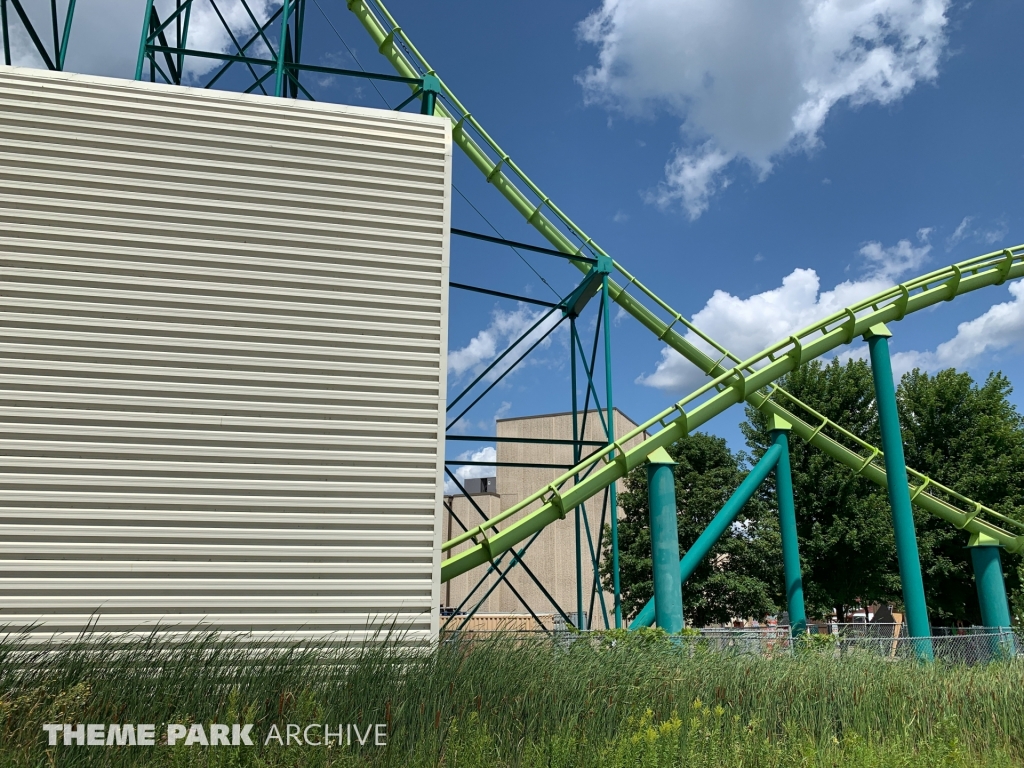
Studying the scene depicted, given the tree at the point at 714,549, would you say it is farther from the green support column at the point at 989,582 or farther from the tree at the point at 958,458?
the green support column at the point at 989,582

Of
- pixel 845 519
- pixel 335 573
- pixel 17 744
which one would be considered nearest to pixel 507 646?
pixel 335 573

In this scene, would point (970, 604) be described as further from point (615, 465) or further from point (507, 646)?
point (507, 646)

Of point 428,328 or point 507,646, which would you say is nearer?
point 507,646

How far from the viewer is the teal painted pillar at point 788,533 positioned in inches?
545

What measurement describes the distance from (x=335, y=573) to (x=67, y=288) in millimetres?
3918

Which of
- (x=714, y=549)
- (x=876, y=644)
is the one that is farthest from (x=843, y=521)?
(x=876, y=644)

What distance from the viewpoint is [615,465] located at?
11.5 m

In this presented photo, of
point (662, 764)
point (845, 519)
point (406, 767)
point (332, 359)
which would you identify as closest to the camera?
Result: point (406, 767)

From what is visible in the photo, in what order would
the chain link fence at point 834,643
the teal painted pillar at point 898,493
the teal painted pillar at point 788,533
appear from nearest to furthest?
the chain link fence at point 834,643, the teal painted pillar at point 898,493, the teal painted pillar at point 788,533

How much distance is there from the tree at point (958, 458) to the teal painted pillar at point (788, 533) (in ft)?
40.1

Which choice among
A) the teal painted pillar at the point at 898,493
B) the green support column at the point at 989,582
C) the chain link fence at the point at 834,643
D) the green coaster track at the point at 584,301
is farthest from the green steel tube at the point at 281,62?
the green support column at the point at 989,582

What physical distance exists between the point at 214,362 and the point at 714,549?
901 inches

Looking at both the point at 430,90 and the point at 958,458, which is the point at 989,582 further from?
the point at 430,90

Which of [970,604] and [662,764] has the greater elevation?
[970,604]
